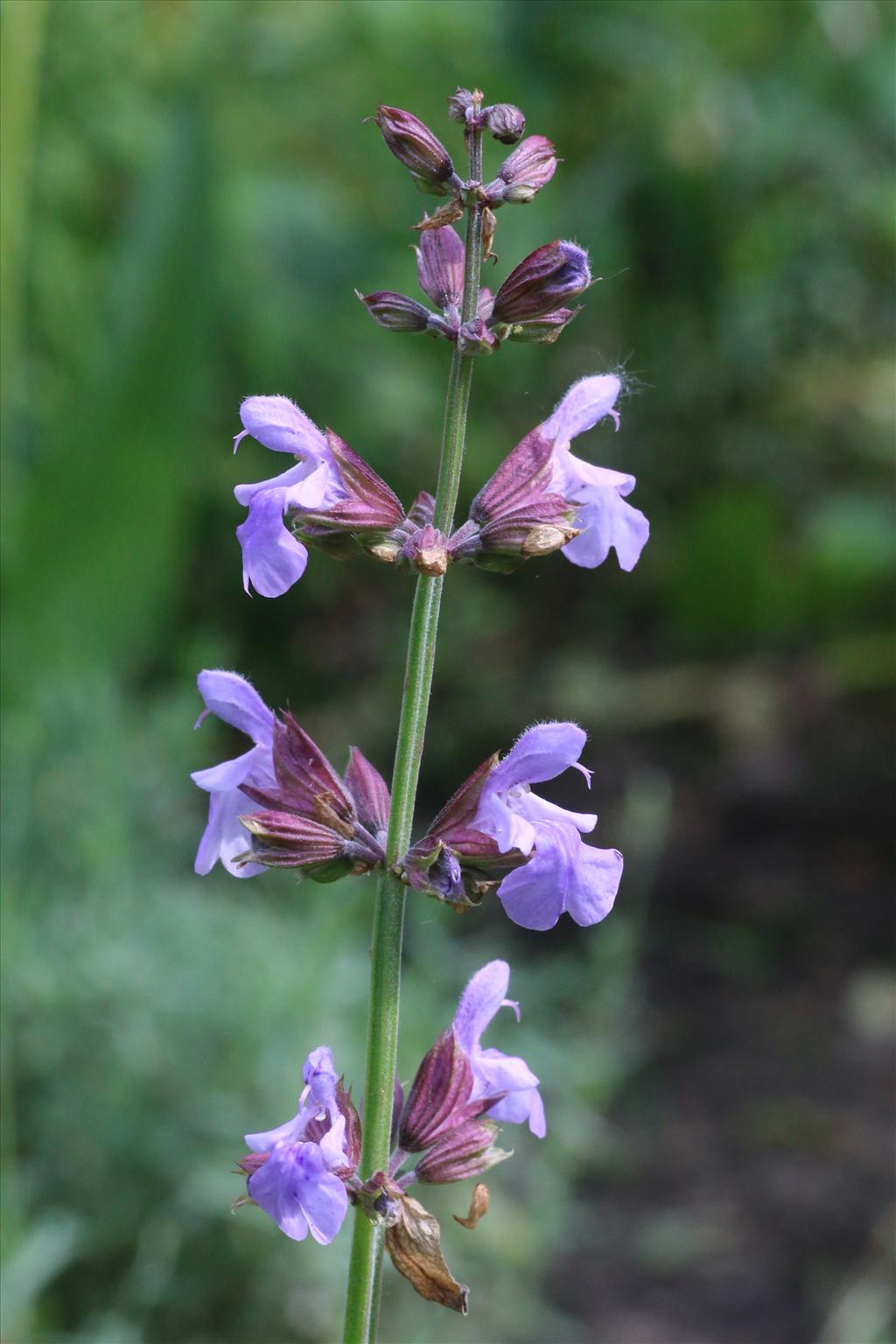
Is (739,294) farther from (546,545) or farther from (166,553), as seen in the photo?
(546,545)

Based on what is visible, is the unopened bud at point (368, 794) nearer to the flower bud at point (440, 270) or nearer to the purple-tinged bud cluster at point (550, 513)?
the purple-tinged bud cluster at point (550, 513)

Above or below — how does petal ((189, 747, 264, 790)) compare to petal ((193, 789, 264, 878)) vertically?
above

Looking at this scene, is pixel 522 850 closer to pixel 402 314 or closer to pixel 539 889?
pixel 539 889

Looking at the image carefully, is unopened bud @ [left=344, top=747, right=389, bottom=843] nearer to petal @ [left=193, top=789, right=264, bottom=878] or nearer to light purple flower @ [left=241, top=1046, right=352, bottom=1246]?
petal @ [left=193, top=789, right=264, bottom=878]

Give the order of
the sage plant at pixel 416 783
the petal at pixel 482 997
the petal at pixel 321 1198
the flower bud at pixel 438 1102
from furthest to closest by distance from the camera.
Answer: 1. the petal at pixel 482 997
2. the flower bud at pixel 438 1102
3. the sage plant at pixel 416 783
4. the petal at pixel 321 1198

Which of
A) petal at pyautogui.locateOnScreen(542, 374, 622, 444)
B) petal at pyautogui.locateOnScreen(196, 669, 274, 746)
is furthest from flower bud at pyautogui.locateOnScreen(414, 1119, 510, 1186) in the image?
petal at pyautogui.locateOnScreen(542, 374, 622, 444)

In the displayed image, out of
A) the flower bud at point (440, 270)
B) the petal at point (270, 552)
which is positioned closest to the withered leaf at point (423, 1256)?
the petal at point (270, 552)
